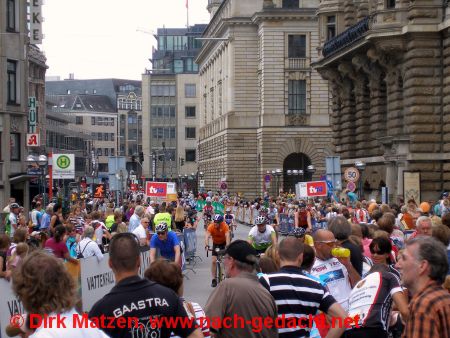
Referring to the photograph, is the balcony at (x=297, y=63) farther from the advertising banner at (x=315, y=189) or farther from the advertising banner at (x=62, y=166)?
the advertising banner at (x=62, y=166)

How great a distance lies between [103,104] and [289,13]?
88.7m

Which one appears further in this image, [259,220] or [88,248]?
[259,220]

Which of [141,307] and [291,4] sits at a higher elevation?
[291,4]

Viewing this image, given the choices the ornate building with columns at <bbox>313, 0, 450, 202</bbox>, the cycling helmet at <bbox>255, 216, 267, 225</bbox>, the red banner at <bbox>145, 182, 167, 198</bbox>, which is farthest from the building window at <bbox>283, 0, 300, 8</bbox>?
the cycling helmet at <bbox>255, 216, 267, 225</bbox>

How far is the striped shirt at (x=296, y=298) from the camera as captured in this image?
24.1ft

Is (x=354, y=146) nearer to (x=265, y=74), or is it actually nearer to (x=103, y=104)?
(x=265, y=74)

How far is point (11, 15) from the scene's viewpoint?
125 feet

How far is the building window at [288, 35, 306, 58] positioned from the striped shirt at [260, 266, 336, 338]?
69111 mm

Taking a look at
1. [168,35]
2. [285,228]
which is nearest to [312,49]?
[285,228]

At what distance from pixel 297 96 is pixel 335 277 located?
6737 centimetres

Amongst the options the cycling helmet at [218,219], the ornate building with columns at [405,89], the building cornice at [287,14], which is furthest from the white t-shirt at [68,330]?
the building cornice at [287,14]

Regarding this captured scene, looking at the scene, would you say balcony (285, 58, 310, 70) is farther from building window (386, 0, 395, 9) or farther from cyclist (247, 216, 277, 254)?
cyclist (247, 216, 277, 254)

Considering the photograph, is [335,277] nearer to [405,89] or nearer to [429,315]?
[429,315]

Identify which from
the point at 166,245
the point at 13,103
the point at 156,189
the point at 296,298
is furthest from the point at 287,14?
the point at 296,298
